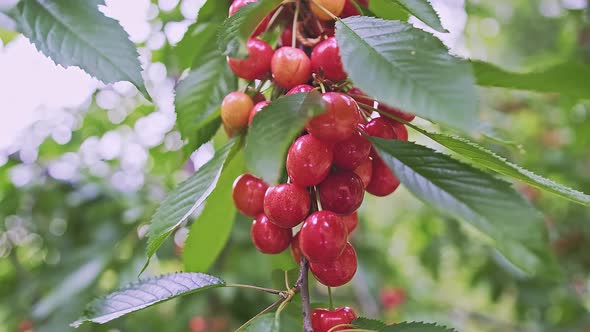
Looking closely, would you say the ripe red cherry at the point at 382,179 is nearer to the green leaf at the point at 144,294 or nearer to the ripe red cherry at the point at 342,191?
the ripe red cherry at the point at 342,191

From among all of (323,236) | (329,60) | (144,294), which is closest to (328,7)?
(329,60)

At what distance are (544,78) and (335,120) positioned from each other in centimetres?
38

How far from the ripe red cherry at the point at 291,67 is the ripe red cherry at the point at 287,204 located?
0.14m

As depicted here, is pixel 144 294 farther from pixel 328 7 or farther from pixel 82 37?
pixel 328 7

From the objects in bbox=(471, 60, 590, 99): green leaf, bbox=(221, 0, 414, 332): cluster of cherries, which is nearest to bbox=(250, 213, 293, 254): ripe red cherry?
bbox=(221, 0, 414, 332): cluster of cherries

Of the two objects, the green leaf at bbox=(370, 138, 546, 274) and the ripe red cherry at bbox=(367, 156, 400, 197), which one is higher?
the green leaf at bbox=(370, 138, 546, 274)

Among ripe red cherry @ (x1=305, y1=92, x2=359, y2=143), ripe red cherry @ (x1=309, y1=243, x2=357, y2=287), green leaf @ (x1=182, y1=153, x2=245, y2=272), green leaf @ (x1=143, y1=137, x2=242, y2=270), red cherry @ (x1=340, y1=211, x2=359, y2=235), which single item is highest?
ripe red cherry @ (x1=305, y1=92, x2=359, y2=143)

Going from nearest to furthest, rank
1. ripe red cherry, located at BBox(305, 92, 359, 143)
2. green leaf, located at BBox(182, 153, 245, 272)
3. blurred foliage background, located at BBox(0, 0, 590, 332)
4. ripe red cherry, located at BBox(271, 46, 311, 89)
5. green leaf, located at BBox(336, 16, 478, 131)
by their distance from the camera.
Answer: green leaf, located at BBox(336, 16, 478, 131) → ripe red cherry, located at BBox(305, 92, 359, 143) → ripe red cherry, located at BBox(271, 46, 311, 89) → green leaf, located at BBox(182, 153, 245, 272) → blurred foliage background, located at BBox(0, 0, 590, 332)

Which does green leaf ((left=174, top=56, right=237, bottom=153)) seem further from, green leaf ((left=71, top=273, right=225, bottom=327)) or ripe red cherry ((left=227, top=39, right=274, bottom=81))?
green leaf ((left=71, top=273, right=225, bottom=327))

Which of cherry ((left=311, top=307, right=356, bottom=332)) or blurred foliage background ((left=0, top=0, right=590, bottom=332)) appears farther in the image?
blurred foliage background ((left=0, top=0, right=590, bottom=332))

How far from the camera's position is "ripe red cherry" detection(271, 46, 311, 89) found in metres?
0.65

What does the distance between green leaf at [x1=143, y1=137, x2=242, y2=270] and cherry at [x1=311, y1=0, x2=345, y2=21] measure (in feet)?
0.66

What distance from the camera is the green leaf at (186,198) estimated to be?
Answer: 0.62 metres

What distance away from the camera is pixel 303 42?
0.73 m
